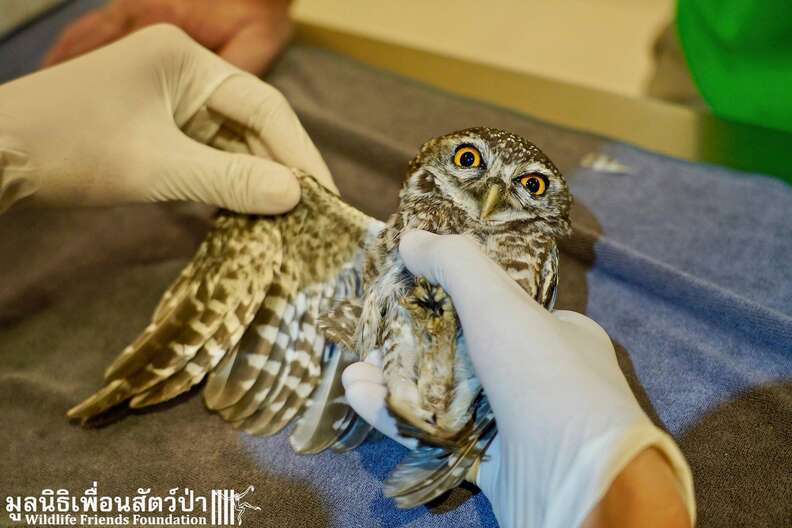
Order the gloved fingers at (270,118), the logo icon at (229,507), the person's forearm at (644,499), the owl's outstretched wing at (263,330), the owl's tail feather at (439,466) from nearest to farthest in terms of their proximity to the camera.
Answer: the person's forearm at (644,499) < the owl's tail feather at (439,466) < the logo icon at (229,507) < the owl's outstretched wing at (263,330) < the gloved fingers at (270,118)

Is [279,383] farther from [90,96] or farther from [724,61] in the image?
[724,61]

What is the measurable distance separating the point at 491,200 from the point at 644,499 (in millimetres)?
553

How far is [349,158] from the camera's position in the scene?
6.39ft

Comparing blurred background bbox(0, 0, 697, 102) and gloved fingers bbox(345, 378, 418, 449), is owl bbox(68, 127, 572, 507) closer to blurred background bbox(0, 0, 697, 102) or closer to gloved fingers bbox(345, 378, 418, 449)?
gloved fingers bbox(345, 378, 418, 449)

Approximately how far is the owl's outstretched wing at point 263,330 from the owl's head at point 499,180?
0.76 ft

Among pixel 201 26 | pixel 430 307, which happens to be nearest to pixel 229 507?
pixel 430 307

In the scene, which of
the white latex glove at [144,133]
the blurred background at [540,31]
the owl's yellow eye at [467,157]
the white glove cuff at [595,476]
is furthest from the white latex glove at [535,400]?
the blurred background at [540,31]

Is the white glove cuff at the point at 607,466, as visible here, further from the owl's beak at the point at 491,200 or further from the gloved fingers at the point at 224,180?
the gloved fingers at the point at 224,180

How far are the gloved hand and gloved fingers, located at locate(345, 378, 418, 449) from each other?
139 cm

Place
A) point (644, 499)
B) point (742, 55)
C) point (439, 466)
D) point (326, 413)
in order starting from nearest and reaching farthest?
point (644, 499), point (439, 466), point (326, 413), point (742, 55)

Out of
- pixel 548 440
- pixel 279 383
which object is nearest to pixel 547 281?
pixel 548 440

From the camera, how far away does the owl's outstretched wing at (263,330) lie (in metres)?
1.28

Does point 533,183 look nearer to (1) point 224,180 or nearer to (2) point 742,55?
(1) point 224,180

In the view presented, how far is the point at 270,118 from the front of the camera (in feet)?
4.88
